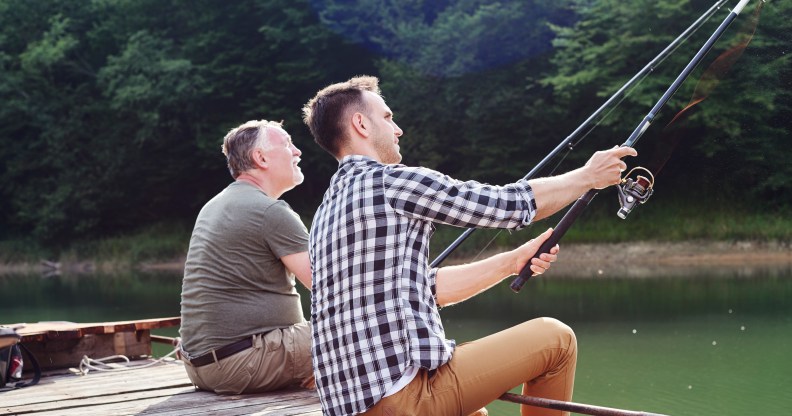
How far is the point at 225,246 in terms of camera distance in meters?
3.75

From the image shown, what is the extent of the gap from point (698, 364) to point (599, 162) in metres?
6.53

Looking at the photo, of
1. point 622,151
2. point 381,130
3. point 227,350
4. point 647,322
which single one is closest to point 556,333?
point 622,151

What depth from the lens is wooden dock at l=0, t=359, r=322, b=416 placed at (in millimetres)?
3617

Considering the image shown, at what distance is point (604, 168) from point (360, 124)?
2.04 feet

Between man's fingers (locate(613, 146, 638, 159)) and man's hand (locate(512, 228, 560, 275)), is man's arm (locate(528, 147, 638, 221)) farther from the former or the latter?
man's hand (locate(512, 228, 560, 275))

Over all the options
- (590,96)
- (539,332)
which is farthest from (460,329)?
(590,96)

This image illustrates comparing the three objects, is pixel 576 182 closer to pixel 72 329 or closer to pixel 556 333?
pixel 556 333

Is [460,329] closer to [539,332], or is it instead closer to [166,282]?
[539,332]

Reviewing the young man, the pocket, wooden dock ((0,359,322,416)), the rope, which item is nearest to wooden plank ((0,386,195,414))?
wooden dock ((0,359,322,416))

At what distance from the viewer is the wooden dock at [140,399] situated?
362cm

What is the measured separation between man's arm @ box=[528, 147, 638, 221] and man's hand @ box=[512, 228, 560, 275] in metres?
0.23

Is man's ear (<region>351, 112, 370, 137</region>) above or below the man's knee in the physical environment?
above

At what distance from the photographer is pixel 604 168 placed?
2.60 metres

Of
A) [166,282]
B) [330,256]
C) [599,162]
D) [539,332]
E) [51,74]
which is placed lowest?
[166,282]
